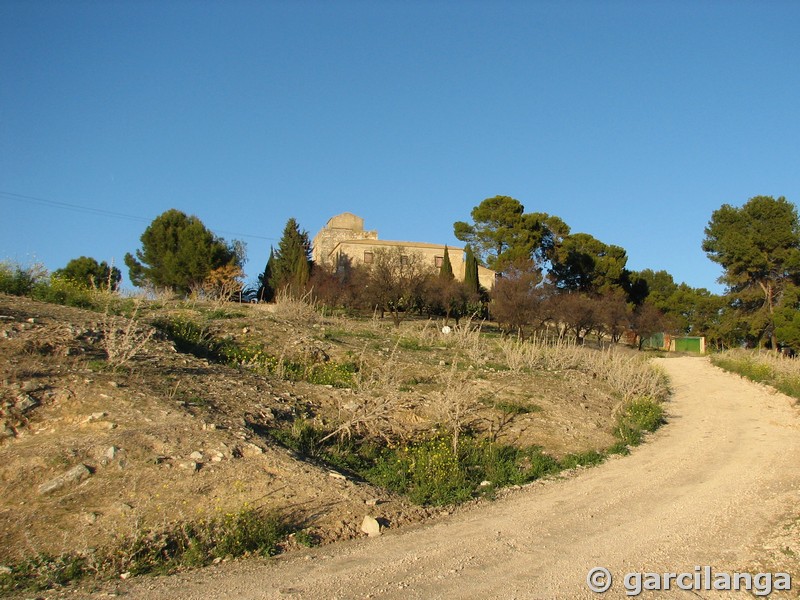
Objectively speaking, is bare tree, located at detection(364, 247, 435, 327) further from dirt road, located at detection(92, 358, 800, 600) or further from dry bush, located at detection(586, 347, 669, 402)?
dirt road, located at detection(92, 358, 800, 600)

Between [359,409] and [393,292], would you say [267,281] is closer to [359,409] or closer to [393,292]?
[393,292]

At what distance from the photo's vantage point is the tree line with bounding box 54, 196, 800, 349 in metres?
34.8

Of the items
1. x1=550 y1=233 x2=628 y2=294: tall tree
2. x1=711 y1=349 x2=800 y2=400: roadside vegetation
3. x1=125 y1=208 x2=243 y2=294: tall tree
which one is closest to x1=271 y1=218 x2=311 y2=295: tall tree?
x1=125 y1=208 x2=243 y2=294: tall tree

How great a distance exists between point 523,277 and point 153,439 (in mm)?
31587

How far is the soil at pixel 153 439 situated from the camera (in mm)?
5426

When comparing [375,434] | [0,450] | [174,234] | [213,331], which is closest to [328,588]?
[0,450]

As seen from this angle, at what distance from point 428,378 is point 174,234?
39.1 meters

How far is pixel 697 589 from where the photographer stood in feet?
15.7

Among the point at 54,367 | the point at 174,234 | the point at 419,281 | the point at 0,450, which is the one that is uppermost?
the point at 174,234

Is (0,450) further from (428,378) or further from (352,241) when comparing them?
(352,241)

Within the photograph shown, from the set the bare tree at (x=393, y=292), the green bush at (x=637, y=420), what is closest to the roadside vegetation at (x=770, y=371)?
the green bush at (x=637, y=420)

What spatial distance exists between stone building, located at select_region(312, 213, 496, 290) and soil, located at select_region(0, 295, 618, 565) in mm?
39368

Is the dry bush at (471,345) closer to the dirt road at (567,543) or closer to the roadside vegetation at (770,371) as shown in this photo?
the dirt road at (567,543)

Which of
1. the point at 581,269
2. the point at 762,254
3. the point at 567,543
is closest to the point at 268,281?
the point at 581,269
